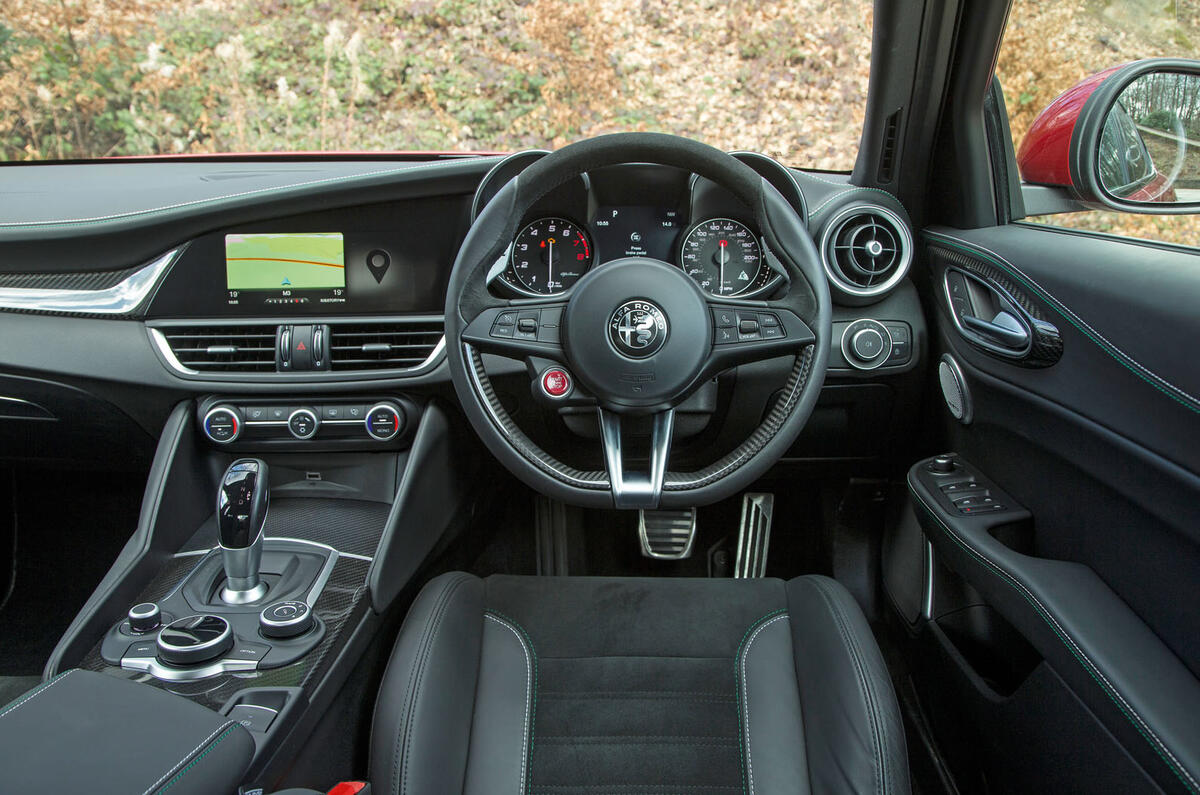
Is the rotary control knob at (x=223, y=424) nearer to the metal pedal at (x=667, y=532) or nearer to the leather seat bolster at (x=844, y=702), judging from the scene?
the metal pedal at (x=667, y=532)

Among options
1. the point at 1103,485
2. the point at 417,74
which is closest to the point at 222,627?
the point at 1103,485

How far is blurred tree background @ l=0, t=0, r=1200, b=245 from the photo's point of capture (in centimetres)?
307

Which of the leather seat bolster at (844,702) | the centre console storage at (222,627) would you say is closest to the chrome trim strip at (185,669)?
the centre console storage at (222,627)

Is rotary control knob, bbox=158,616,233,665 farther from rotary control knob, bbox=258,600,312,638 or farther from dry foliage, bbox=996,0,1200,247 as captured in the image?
dry foliage, bbox=996,0,1200,247

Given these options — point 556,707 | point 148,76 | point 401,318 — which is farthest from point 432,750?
point 148,76

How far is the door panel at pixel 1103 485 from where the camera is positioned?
1.20 m

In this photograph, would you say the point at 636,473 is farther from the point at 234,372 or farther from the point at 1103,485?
the point at 234,372

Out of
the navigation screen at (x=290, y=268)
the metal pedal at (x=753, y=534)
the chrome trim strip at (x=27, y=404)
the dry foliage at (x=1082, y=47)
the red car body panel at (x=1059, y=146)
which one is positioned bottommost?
the metal pedal at (x=753, y=534)

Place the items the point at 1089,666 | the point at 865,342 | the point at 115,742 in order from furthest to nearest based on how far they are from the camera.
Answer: the point at 865,342 → the point at 1089,666 → the point at 115,742

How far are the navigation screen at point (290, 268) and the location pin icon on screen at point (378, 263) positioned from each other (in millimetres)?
57

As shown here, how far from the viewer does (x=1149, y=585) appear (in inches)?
51.8

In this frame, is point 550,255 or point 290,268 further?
point 290,268

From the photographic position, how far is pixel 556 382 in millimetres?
1635

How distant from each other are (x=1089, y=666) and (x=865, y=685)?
1.12 feet
